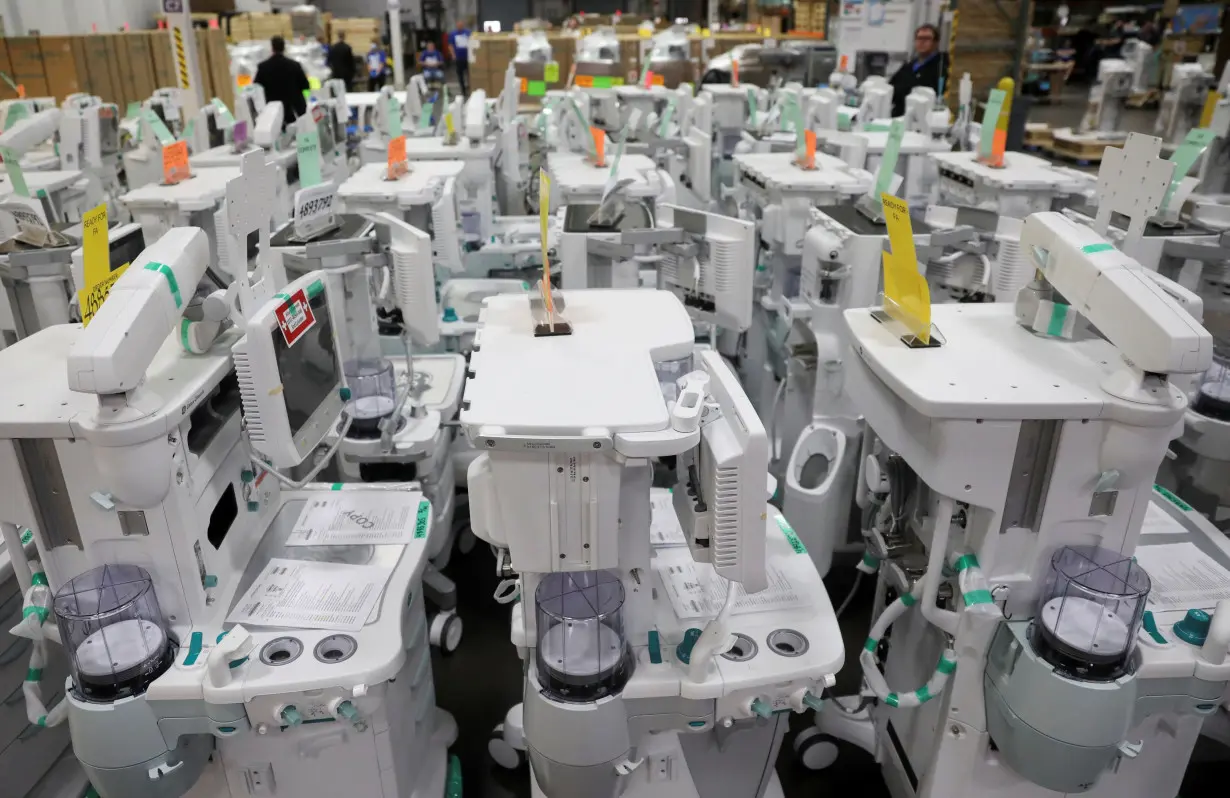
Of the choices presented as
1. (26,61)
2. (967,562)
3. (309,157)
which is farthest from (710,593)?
(26,61)

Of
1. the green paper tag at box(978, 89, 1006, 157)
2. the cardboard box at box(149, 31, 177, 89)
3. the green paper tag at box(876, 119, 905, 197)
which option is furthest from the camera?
the cardboard box at box(149, 31, 177, 89)

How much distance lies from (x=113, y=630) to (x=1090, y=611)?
7.94ft

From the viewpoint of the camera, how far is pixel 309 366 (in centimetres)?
240

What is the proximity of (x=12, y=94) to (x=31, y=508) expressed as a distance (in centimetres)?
995

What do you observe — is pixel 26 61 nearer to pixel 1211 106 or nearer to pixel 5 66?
pixel 5 66

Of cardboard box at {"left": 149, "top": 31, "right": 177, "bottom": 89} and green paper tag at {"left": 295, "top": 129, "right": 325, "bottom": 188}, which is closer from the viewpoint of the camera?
green paper tag at {"left": 295, "top": 129, "right": 325, "bottom": 188}

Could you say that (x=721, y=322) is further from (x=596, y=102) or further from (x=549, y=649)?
(x=596, y=102)

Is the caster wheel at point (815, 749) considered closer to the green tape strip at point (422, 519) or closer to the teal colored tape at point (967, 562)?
the teal colored tape at point (967, 562)

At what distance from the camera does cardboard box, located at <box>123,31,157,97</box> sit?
10148mm

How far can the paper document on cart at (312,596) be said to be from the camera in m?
2.31

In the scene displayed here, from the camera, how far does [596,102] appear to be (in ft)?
25.6

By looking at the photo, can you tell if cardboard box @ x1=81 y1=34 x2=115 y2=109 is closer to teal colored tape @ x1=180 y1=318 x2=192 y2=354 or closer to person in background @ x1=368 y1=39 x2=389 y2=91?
person in background @ x1=368 y1=39 x2=389 y2=91

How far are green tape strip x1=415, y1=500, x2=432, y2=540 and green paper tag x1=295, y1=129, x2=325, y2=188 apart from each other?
4.56 ft

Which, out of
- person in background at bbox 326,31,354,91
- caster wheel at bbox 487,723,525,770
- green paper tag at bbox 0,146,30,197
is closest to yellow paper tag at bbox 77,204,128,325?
caster wheel at bbox 487,723,525,770
